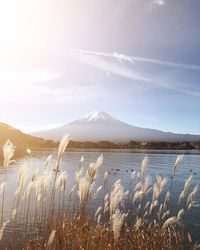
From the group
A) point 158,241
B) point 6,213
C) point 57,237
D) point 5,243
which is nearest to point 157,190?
point 158,241

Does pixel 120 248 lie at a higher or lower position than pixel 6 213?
higher

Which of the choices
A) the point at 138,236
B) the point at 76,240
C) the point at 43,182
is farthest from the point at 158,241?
the point at 43,182

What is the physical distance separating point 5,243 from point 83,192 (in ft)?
41.2

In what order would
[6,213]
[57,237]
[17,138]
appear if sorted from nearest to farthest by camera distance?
[57,237], [6,213], [17,138]

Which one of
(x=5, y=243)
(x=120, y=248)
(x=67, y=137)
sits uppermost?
(x=67, y=137)

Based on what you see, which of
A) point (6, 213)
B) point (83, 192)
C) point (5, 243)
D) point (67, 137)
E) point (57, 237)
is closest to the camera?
point (67, 137)

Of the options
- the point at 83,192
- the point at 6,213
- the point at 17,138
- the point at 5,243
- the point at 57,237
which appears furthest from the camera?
the point at 17,138

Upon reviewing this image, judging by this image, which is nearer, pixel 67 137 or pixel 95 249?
pixel 67 137

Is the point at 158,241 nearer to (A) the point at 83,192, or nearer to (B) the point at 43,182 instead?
(A) the point at 83,192

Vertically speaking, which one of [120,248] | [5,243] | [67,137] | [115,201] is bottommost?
[5,243]

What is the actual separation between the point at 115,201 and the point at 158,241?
2610mm

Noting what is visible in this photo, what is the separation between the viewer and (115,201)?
7.66 m

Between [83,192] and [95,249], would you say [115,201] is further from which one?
[95,249]

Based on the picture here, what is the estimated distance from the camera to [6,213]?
1006 inches
